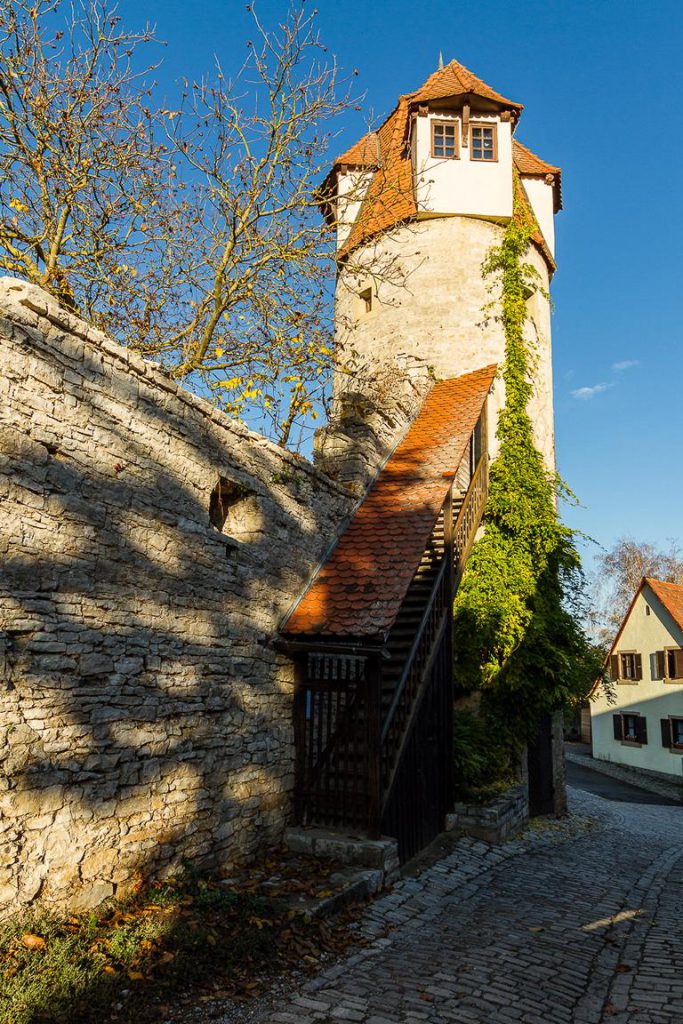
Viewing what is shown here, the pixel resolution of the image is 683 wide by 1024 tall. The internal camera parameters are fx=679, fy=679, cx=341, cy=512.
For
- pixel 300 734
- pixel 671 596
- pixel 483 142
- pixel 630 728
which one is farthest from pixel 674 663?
pixel 300 734

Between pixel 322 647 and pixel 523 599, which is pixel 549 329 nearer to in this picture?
pixel 523 599

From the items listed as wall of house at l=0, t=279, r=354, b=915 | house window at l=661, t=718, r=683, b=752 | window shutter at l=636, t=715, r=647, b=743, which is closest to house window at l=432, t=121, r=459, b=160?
wall of house at l=0, t=279, r=354, b=915

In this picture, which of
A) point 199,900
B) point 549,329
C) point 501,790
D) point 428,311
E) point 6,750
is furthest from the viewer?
point 549,329

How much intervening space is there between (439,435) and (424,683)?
193 inches

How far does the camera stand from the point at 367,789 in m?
7.56

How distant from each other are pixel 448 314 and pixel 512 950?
1173cm

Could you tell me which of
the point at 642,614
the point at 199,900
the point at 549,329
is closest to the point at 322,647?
the point at 199,900

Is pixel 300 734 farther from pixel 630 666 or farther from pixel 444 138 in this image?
pixel 630 666

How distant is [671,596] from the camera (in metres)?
25.7

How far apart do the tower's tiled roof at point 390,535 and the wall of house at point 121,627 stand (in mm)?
832

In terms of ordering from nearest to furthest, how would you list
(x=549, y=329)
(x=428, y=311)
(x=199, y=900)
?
(x=199, y=900), (x=428, y=311), (x=549, y=329)

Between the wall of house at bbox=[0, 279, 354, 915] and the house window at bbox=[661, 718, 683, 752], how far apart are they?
2136 cm

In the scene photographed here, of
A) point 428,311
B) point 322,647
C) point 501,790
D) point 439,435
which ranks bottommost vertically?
point 501,790

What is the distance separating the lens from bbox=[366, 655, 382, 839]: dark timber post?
24.2ft
